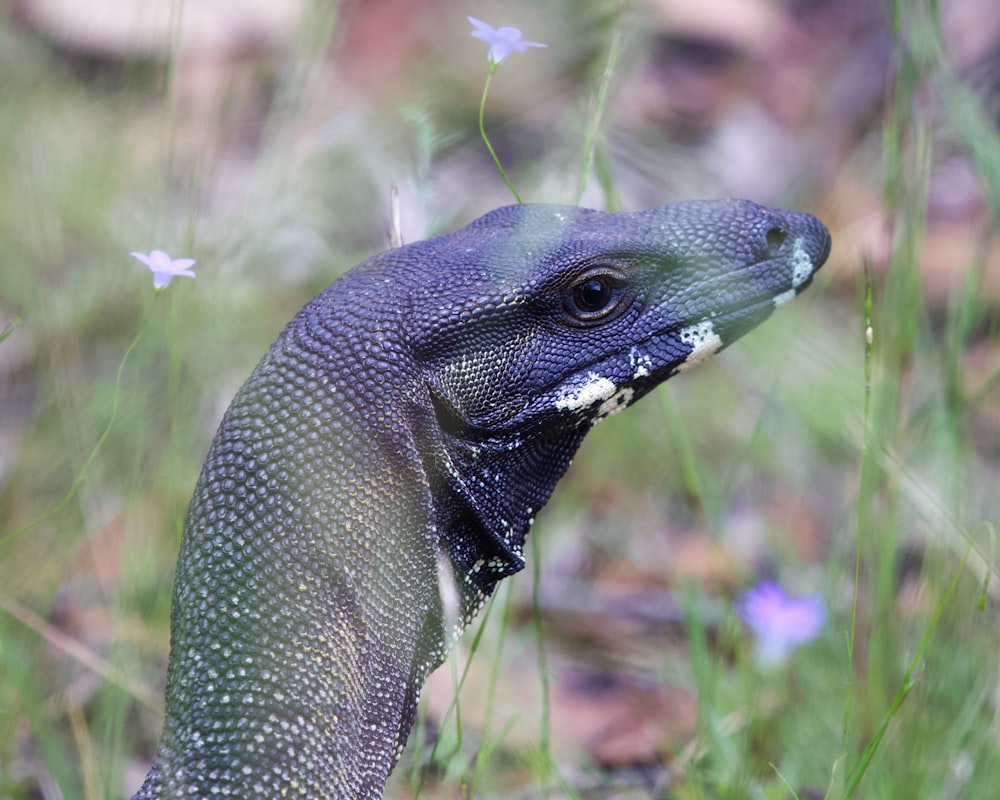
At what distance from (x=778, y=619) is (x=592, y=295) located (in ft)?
3.53

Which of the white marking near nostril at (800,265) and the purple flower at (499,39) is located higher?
the purple flower at (499,39)

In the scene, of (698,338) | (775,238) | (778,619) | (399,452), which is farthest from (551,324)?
(778,619)

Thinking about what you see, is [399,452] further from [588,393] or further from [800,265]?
[800,265]

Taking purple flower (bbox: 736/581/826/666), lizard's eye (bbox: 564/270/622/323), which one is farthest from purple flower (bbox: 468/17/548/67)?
purple flower (bbox: 736/581/826/666)

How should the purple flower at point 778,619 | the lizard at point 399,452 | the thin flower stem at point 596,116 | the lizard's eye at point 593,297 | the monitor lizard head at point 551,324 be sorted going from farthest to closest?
1. the purple flower at point 778,619
2. the thin flower stem at point 596,116
3. the lizard's eye at point 593,297
4. the monitor lizard head at point 551,324
5. the lizard at point 399,452

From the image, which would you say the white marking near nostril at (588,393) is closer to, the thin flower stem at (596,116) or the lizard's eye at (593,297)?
the lizard's eye at (593,297)

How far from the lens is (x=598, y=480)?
482 cm

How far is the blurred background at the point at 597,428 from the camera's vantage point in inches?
119

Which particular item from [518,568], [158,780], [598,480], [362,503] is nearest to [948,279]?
[598,480]

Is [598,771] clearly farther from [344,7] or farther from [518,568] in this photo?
[344,7]

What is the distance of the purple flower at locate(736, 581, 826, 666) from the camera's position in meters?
2.99

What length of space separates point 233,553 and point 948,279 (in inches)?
163

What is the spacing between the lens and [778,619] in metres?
3.02

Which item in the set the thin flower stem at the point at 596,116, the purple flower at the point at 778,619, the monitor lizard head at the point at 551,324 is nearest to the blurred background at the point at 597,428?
the thin flower stem at the point at 596,116
